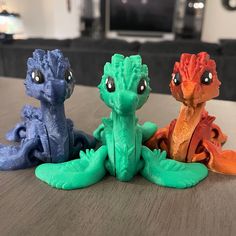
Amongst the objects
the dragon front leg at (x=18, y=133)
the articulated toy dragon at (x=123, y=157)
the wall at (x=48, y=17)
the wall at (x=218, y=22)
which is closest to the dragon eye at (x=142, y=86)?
the articulated toy dragon at (x=123, y=157)

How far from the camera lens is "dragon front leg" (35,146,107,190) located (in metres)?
0.49

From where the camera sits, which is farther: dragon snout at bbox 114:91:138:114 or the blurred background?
the blurred background

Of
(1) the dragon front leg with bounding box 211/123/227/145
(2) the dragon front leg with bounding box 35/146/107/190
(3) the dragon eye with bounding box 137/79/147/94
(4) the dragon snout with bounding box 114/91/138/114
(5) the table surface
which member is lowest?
(5) the table surface

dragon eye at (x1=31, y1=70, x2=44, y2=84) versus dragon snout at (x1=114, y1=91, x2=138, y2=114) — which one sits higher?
dragon eye at (x1=31, y1=70, x2=44, y2=84)

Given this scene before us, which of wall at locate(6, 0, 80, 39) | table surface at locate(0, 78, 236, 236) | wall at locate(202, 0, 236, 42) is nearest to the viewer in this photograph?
table surface at locate(0, 78, 236, 236)

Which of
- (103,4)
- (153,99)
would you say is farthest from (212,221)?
(103,4)

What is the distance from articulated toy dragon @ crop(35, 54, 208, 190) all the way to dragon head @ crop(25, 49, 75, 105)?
0.06 meters

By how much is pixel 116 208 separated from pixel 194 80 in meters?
0.24

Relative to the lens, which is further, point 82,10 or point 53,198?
point 82,10

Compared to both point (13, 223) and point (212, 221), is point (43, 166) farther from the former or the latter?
point (212, 221)

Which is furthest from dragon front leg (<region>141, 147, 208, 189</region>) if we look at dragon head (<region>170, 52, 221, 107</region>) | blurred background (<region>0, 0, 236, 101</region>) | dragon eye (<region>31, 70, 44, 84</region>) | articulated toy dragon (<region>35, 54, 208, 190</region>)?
blurred background (<region>0, 0, 236, 101</region>)

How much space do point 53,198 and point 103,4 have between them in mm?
3854

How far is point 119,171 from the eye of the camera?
510 mm

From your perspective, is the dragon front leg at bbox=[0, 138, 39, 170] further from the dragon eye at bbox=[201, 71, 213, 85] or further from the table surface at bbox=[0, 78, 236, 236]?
the dragon eye at bbox=[201, 71, 213, 85]
